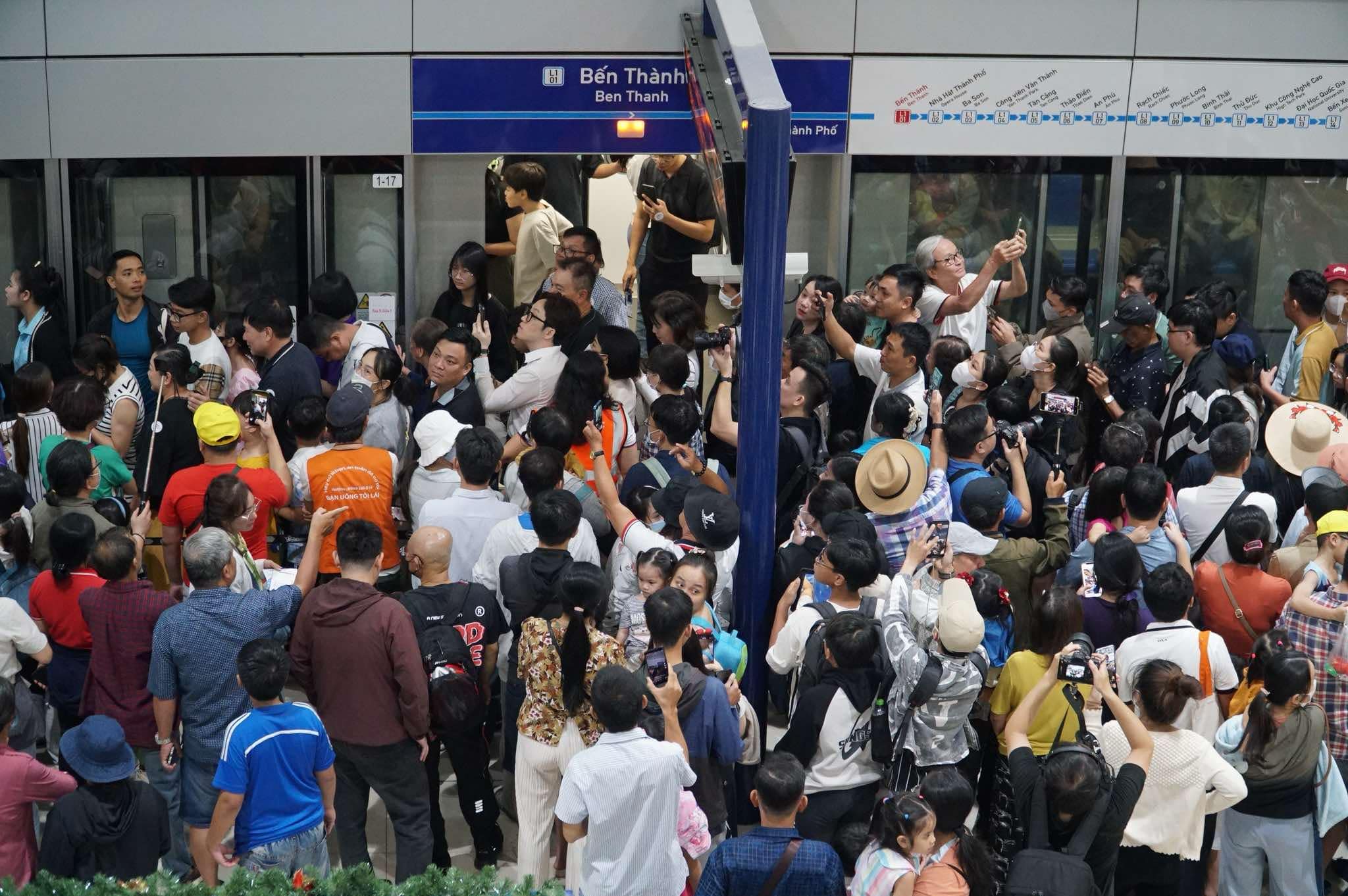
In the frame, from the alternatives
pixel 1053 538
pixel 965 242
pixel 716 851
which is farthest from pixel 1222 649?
pixel 965 242

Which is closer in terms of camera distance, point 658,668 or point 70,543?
point 658,668

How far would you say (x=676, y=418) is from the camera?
659 cm

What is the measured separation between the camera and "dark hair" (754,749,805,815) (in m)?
4.61

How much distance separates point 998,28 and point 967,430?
12.7 feet

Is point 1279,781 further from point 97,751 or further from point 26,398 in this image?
point 26,398

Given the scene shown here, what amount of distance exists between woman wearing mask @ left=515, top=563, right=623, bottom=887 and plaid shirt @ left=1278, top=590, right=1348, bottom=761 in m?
2.78

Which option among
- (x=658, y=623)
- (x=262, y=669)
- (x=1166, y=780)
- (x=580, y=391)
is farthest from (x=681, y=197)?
(x=1166, y=780)

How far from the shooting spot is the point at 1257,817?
219 inches

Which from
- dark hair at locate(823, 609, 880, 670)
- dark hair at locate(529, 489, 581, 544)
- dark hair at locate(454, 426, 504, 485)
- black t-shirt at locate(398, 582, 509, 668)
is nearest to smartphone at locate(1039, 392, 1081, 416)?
dark hair at locate(823, 609, 880, 670)

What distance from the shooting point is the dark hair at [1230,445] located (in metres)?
6.57

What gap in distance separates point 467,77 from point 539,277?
4.39 feet

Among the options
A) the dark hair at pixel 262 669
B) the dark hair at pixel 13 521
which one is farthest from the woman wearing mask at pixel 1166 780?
the dark hair at pixel 13 521

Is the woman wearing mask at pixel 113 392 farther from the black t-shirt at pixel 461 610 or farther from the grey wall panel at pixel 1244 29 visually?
the grey wall panel at pixel 1244 29

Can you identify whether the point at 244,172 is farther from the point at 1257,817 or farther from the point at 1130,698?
the point at 1257,817
